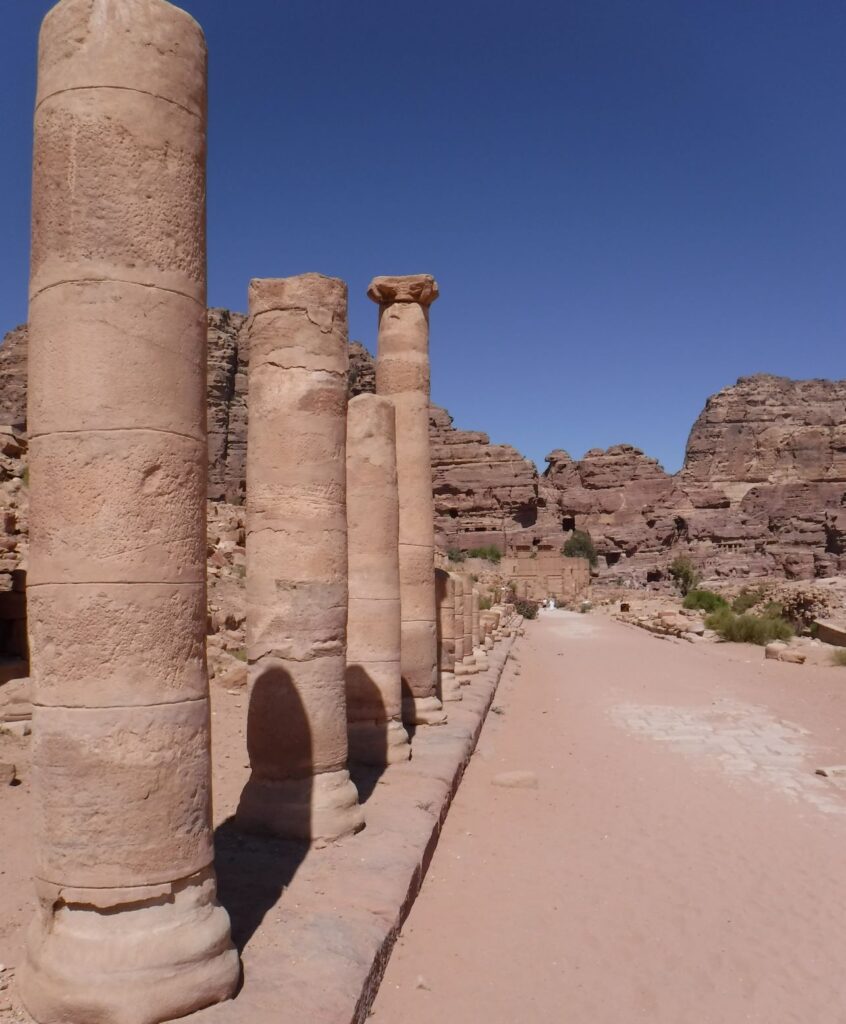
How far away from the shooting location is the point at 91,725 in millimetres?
3908

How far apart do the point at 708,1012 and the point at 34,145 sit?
580cm

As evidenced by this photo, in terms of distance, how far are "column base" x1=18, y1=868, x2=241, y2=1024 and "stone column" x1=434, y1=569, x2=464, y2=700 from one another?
9.45 meters

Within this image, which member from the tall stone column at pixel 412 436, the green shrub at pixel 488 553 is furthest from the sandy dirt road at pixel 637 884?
the green shrub at pixel 488 553

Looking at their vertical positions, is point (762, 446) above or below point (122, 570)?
above

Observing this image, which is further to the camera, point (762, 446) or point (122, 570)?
point (762, 446)

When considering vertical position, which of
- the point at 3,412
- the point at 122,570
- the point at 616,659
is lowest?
the point at 616,659

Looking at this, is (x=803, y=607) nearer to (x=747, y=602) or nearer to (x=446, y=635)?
(x=747, y=602)

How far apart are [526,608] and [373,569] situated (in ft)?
124

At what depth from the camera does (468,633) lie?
18.5 meters

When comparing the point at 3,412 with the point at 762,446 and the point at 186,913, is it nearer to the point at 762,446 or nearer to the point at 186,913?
the point at 186,913

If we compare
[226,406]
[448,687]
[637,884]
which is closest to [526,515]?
[226,406]

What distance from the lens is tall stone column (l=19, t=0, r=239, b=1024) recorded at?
3883mm

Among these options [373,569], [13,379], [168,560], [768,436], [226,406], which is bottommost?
[373,569]

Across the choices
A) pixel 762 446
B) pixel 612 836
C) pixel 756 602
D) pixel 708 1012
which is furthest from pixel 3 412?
pixel 762 446
